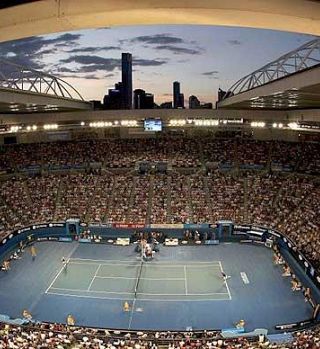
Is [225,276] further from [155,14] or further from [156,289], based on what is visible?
[155,14]

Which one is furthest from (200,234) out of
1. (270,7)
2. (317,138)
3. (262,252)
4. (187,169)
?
(270,7)

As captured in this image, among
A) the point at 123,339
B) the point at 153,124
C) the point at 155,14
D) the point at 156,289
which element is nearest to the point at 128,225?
the point at 156,289

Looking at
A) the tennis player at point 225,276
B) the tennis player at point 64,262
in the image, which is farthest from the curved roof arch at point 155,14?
the tennis player at point 64,262

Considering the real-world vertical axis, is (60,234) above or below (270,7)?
below

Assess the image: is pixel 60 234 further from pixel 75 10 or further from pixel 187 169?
pixel 75 10

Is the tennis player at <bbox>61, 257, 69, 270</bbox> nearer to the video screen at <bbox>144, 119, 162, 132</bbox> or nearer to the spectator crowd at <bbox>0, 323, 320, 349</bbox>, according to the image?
the spectator crowd at <bbox>0, 323, 320, 349</bbox>

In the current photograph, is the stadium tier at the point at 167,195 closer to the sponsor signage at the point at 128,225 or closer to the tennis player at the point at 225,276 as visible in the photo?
the sponsor signage at the point at 128,225
